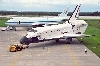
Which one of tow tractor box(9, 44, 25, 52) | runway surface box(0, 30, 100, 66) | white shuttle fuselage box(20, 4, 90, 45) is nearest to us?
runway surface box(0, 30, 100, 66)

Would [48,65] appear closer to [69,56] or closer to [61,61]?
[61,61]

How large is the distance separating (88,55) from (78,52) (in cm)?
306

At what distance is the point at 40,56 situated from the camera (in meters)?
39.6

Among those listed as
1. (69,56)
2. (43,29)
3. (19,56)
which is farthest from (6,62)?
(43,29)

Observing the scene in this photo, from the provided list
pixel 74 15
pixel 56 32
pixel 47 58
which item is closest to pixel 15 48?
pixel 47 58

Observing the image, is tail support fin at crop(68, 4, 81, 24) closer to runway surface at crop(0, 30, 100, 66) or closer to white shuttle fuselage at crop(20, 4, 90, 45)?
white shuttle fuselage at crop(20, 4, 90, 45)

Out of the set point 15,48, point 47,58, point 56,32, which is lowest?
point 47,58

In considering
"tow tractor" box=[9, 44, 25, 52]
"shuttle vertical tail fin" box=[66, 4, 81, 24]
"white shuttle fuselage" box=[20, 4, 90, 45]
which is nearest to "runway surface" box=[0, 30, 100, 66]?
"tow tractor" box=[9, 44, 25, 52]

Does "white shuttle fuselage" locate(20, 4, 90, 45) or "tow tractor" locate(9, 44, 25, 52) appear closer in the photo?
"tow tractor" locate(9, 44, 25, 52)

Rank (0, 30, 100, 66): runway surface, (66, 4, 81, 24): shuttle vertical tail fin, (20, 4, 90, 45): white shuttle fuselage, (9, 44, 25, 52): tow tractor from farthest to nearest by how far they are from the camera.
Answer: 1. (66, 4, 81, 24): shuttle vertical tail fin
2. (20, 4, 90, 45): white shuttle fuselage
3. (9, 44, 25, 52): tow tractor
4. (0, 30, 100, 66): runway surface

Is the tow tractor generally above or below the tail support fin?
below

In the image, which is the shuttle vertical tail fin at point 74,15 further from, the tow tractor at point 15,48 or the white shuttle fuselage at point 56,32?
→ the tow tractor at point 15,48

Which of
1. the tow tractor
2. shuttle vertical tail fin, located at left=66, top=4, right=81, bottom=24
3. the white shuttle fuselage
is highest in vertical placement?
shuttle vertical tail fin, located at left=66, top=4, right=81, bottom=24

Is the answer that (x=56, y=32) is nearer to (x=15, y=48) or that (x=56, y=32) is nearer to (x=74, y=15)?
(x=74, y=15)
